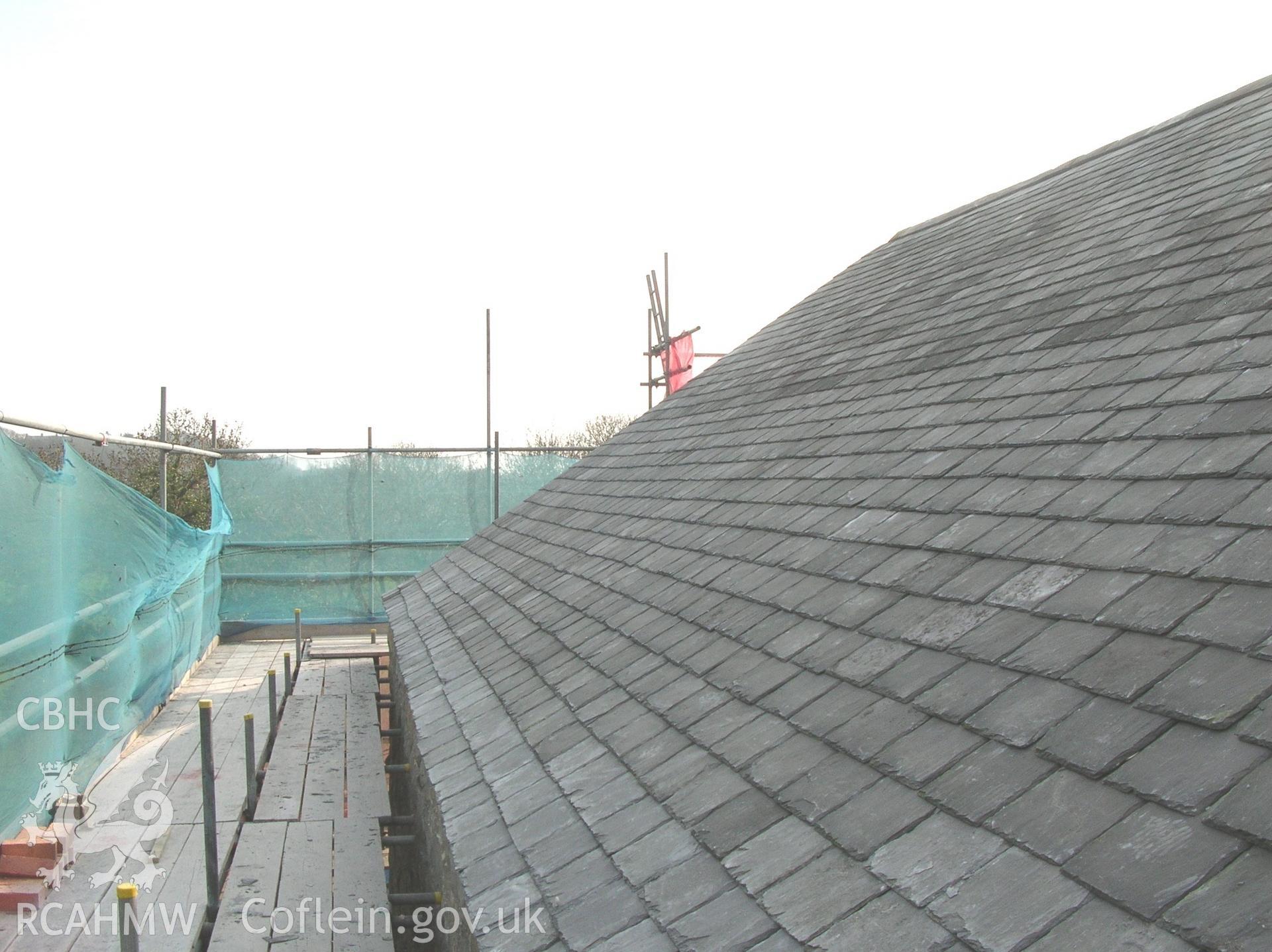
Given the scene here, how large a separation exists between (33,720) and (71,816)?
1552 mm

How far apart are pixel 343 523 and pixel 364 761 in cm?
1109

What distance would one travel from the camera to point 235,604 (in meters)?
17.9

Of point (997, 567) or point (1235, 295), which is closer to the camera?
point (997, 567)

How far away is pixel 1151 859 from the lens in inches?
60.5

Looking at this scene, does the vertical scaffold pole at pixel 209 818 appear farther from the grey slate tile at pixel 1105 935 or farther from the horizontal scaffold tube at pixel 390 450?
the horizontal scaffold tube at pixel 390 450

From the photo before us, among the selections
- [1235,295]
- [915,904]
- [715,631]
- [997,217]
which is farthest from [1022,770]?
[997,217]

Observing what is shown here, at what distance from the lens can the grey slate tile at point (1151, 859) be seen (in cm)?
146

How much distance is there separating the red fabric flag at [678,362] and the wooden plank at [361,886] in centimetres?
1116

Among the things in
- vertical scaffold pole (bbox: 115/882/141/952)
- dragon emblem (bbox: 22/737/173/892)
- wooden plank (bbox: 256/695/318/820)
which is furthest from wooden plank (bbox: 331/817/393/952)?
dragon emblem (bbox: 22/737/173/892)

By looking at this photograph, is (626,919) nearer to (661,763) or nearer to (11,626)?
(661,763)

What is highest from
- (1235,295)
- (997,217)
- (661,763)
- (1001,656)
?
(997,217)

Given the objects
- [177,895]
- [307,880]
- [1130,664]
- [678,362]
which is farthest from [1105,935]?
[678,362]

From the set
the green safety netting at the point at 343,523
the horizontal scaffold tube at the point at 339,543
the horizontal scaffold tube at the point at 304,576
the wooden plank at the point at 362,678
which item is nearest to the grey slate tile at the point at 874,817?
the wooden plank at the point at 362,678

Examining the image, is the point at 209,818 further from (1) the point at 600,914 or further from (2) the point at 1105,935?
(2) the point at 1105,935
